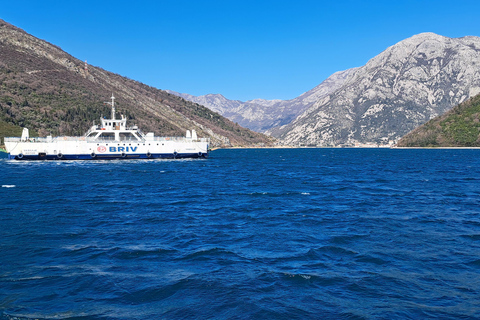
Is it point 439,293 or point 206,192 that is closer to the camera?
point 439,293

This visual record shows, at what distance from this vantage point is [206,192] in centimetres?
3562

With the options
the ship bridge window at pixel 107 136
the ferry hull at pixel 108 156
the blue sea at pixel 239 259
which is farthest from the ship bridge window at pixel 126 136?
the blue sea at pixel 239 259

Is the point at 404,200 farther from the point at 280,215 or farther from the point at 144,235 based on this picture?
the point at 144,235

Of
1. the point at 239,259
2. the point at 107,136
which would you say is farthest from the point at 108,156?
the point at 239,259

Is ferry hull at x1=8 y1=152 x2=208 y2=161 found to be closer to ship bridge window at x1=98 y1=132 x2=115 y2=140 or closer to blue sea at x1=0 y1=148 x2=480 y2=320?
ship bridge window at x1=98 y1=132 x2=115 y2=140

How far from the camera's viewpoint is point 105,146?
272 feet

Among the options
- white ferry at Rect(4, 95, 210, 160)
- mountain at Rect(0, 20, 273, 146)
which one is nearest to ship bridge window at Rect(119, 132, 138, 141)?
white ferry at Rect(4, 95, 210, 160)

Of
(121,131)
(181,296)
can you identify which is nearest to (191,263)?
(181,296)

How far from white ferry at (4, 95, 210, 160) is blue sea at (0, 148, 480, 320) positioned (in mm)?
54969

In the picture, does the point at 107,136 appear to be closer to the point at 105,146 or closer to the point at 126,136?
the point at 126,136

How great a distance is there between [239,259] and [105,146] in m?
74.9

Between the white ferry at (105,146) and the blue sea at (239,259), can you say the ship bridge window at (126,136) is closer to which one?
the white ferry at (105,146)

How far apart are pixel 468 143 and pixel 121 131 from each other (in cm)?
16611

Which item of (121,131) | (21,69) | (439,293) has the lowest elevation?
(439,293)
